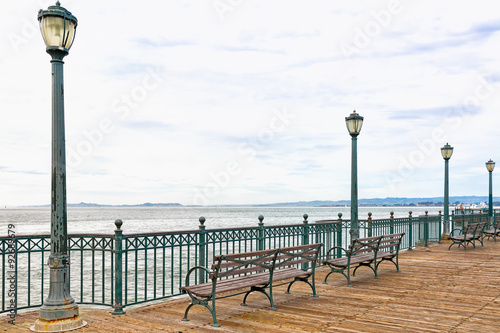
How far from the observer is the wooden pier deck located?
6297mm

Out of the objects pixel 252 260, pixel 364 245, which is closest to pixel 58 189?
pixel 252 260

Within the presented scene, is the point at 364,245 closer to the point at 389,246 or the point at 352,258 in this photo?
the point at 352,258

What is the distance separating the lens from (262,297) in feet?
27.1

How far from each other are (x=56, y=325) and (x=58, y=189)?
1772 mm

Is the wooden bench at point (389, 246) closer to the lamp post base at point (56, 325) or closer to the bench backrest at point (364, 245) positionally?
the bench backrest at point (364, 245)

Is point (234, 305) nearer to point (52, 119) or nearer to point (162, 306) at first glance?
point (162, 306)

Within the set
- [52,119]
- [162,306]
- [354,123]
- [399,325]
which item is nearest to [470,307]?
[399,325]

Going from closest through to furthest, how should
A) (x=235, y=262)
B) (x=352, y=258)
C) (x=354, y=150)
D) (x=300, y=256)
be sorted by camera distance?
(x=235, y=262)
(x=300, y=256)
(x=352, y=258)
(x=354, y=150)

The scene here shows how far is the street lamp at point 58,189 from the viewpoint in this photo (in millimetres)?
6109

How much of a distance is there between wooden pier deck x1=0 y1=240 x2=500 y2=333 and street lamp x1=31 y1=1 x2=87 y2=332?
0.36 metres

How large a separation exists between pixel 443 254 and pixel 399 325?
31.9ft

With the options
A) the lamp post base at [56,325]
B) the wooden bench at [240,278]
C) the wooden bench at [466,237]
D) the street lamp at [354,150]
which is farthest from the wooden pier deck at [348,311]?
the wooden bench at [466,237]

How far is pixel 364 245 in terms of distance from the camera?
998 cm

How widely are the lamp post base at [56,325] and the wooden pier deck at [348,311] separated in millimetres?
158
